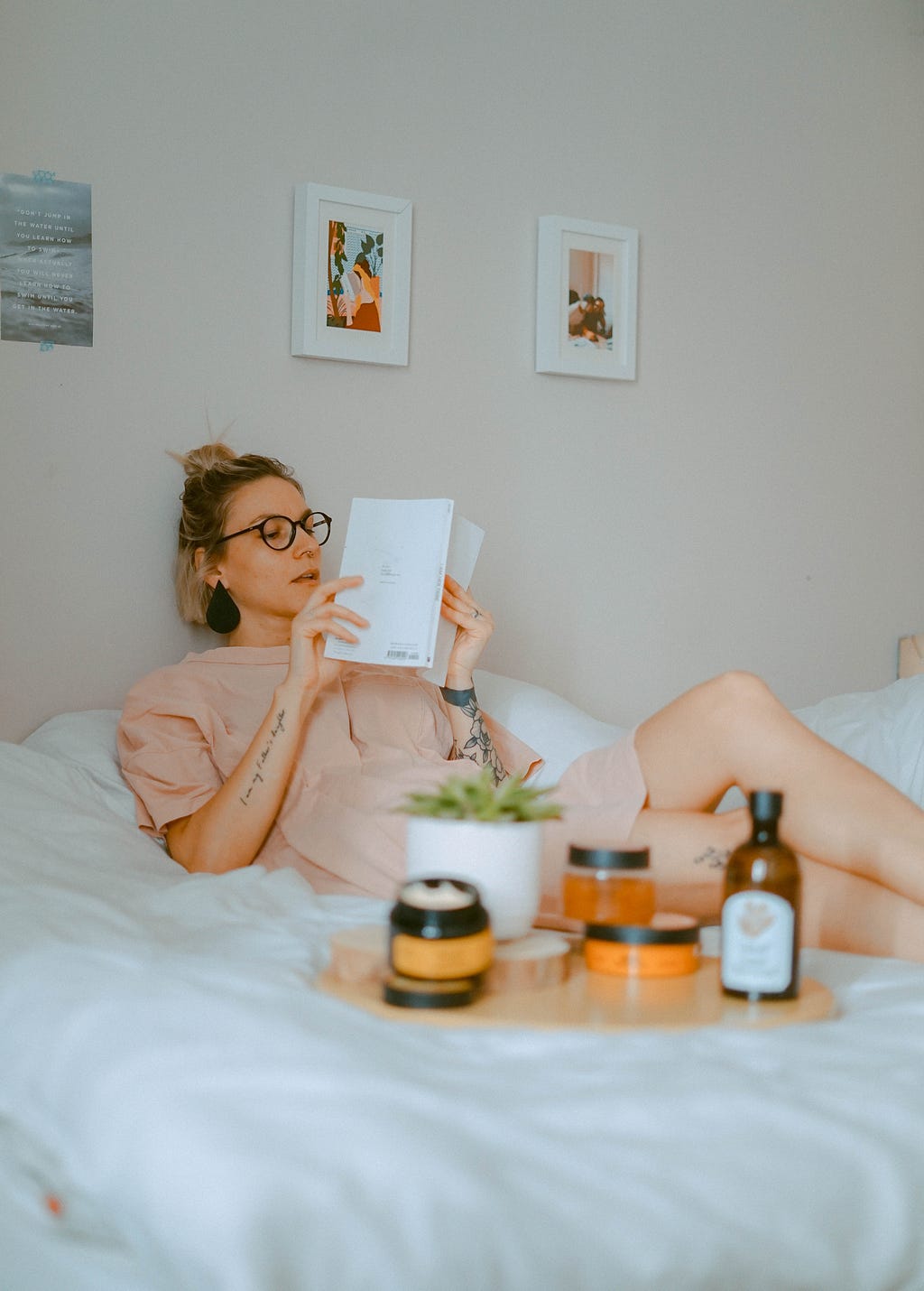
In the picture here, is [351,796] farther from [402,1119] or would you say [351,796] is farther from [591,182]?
[591,182]

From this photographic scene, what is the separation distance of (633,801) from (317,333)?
1157 millimetres

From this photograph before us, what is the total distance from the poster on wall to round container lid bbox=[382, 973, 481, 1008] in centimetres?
151

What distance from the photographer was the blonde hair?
2.19 metres

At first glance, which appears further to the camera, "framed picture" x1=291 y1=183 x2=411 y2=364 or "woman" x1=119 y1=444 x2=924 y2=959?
"framed picture" x1=291 y1=183 x2=411 y2=364

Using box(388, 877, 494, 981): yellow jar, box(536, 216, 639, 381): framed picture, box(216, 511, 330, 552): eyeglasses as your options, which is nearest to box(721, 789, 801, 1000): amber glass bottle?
box(388, 877, 494, 981): yellow jar

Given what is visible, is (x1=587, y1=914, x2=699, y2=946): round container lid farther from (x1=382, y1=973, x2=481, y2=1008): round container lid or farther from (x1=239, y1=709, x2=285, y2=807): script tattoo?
(x1=239, y1=709, x2=285, y2=807): script tattoo

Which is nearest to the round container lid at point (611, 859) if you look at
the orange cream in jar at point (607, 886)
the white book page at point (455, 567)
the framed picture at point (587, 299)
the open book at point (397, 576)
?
the orange cream in jar at point (607, 886)

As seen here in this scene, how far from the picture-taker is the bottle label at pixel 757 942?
109cm

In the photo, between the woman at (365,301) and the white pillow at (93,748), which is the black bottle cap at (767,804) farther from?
the woman at (365,301)

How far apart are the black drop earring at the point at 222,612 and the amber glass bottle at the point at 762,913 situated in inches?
49.7

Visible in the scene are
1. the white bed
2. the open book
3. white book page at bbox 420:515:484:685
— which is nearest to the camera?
the white bed

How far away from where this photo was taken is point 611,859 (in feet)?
3.96

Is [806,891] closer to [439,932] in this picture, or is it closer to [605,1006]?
[605,1006]

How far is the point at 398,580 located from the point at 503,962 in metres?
0.88
